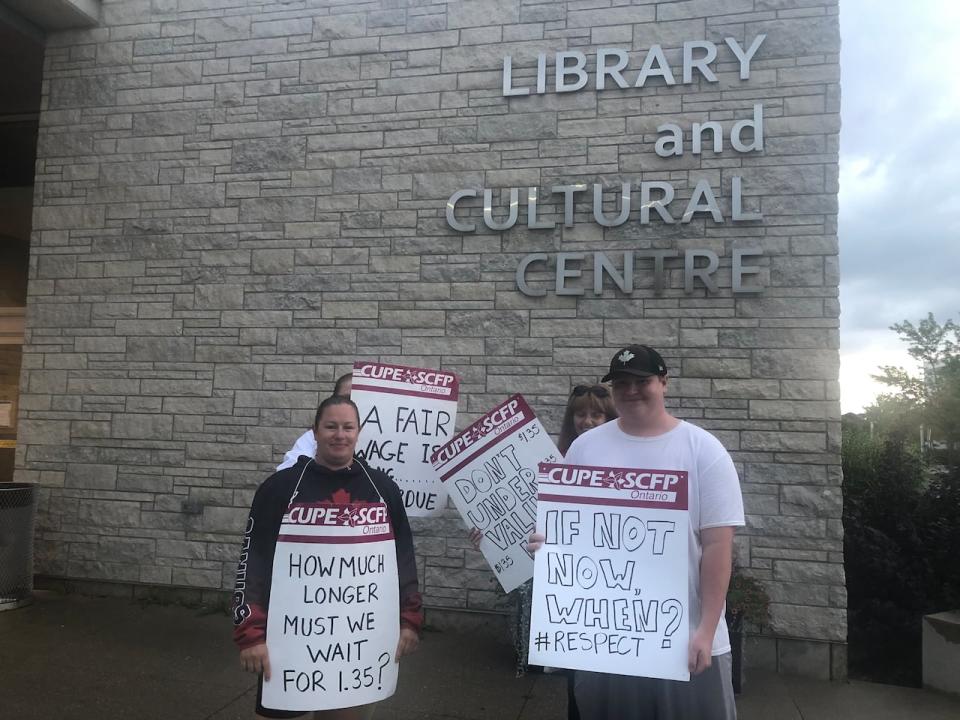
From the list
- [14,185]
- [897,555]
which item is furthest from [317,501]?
[14,185]

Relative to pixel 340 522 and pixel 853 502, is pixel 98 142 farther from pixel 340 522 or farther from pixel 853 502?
pixel 853 502

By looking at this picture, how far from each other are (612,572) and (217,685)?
3036 mm

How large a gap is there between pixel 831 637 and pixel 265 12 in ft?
21.1

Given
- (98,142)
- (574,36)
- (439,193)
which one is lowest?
(439,193)

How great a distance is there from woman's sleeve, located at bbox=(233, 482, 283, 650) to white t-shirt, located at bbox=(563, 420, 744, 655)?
123cm

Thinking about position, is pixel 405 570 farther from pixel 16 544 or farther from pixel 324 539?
pixel 16 544

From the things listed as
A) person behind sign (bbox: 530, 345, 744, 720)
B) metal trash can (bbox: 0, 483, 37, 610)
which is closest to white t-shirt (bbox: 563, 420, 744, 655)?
person behind sign (bbox: 530, 345, 744, 720)

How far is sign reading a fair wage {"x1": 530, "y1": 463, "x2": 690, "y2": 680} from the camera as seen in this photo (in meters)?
2.32

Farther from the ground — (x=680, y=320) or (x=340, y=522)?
(x=680, y=320)

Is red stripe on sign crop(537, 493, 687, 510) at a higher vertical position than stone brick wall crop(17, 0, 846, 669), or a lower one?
lower

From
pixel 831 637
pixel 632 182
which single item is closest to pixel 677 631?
pixel 831 637

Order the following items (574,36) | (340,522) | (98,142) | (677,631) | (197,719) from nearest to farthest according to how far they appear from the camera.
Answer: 1. (677,631)
2. (340,522)
3. (197,719)
4. (574,36)
5. (98,142)

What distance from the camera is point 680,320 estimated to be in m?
5.29

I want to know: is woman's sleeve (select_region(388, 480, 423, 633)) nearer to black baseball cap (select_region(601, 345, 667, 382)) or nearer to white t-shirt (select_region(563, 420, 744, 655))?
white t-shirt (select_region(563, 420, 744, 655))
